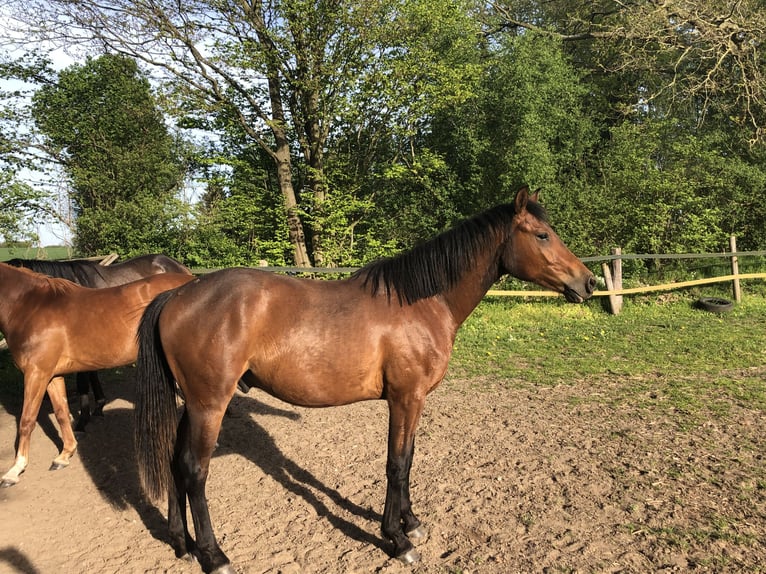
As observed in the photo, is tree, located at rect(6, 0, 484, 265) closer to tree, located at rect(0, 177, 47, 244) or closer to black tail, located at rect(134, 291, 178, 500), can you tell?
tree, located at rect(0, 177, 47, 244)

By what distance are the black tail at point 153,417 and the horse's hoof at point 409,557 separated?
1.50 meters

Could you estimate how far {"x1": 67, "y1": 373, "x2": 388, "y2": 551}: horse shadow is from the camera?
329 centimetres

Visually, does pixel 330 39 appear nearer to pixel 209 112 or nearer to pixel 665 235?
pixel 209 112

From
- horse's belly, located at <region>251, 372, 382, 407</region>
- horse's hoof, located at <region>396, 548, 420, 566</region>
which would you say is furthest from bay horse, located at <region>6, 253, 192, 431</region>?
horse's hoof, located at <region>396, 548, 420, 566</region>

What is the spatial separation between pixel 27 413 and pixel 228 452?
168 centimetres

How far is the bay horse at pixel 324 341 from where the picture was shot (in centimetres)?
269

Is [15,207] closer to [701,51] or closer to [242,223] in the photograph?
[242,223]

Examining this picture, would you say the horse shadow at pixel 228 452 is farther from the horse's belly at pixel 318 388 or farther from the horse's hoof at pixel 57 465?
the horse's belly at pixel 318 388

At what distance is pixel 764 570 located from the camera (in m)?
2.41

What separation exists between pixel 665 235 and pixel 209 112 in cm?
1203

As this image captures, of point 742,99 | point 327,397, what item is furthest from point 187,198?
point 742,99

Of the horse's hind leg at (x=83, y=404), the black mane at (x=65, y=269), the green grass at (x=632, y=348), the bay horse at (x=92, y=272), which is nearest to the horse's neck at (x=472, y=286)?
the green grass at (x=632, y=348)

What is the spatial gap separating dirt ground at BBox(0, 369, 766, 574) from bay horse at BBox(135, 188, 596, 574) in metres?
0.36

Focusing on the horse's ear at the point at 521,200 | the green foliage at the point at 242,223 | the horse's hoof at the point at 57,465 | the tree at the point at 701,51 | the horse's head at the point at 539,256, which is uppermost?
the tree at the point at 701,51
